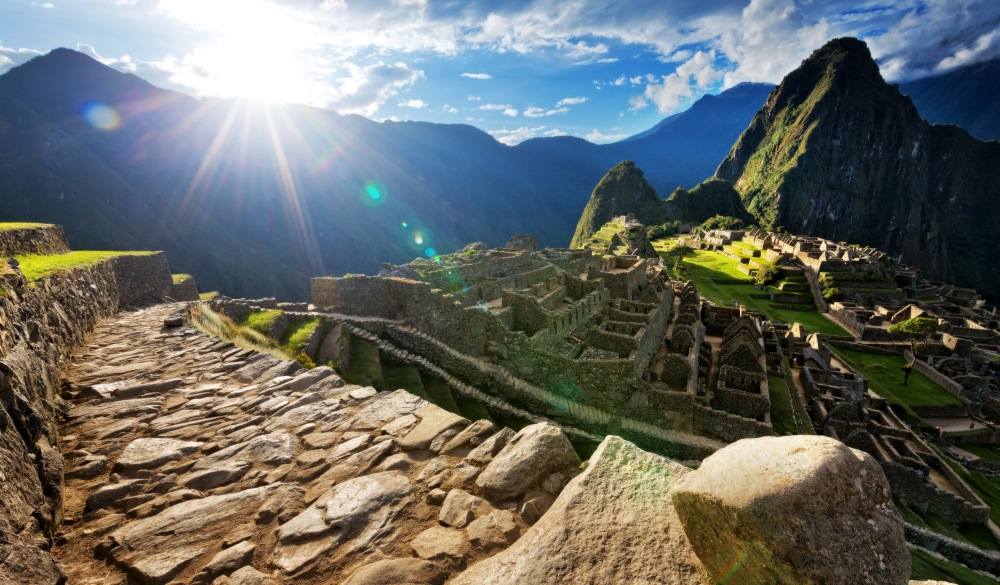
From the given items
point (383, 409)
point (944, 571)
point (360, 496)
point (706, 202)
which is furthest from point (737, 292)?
point (706, 202)

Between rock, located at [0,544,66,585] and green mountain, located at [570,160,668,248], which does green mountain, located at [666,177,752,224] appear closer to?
green mountain, located at [570,160,668,248]

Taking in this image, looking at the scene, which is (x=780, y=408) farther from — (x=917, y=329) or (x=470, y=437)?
(x=917, y=329)

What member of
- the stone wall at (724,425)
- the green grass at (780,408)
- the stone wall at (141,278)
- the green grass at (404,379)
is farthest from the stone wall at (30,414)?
the green grass at (780,408)

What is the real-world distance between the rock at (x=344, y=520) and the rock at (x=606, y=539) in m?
0.81

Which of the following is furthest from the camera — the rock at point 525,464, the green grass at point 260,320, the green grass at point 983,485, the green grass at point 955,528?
the green grass at point 983,485

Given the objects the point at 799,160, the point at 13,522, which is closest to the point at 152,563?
the point at 13,522

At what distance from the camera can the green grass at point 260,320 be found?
14.1 metres

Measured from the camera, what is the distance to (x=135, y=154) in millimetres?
120375

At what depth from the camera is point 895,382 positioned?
34.4 metres

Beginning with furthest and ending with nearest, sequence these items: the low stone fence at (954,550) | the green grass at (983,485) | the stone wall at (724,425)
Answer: the green grass at (983,485)
the stone wall at (724,425)
the low stone fence at (954,550)

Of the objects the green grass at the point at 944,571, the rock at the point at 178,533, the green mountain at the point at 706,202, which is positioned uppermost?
the green mountain at the point at 706,202

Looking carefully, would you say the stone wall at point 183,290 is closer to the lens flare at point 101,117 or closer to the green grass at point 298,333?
the green grass at point 298,333

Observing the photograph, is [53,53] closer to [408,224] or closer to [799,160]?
[408,224]

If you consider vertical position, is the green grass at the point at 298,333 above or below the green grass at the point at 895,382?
above
